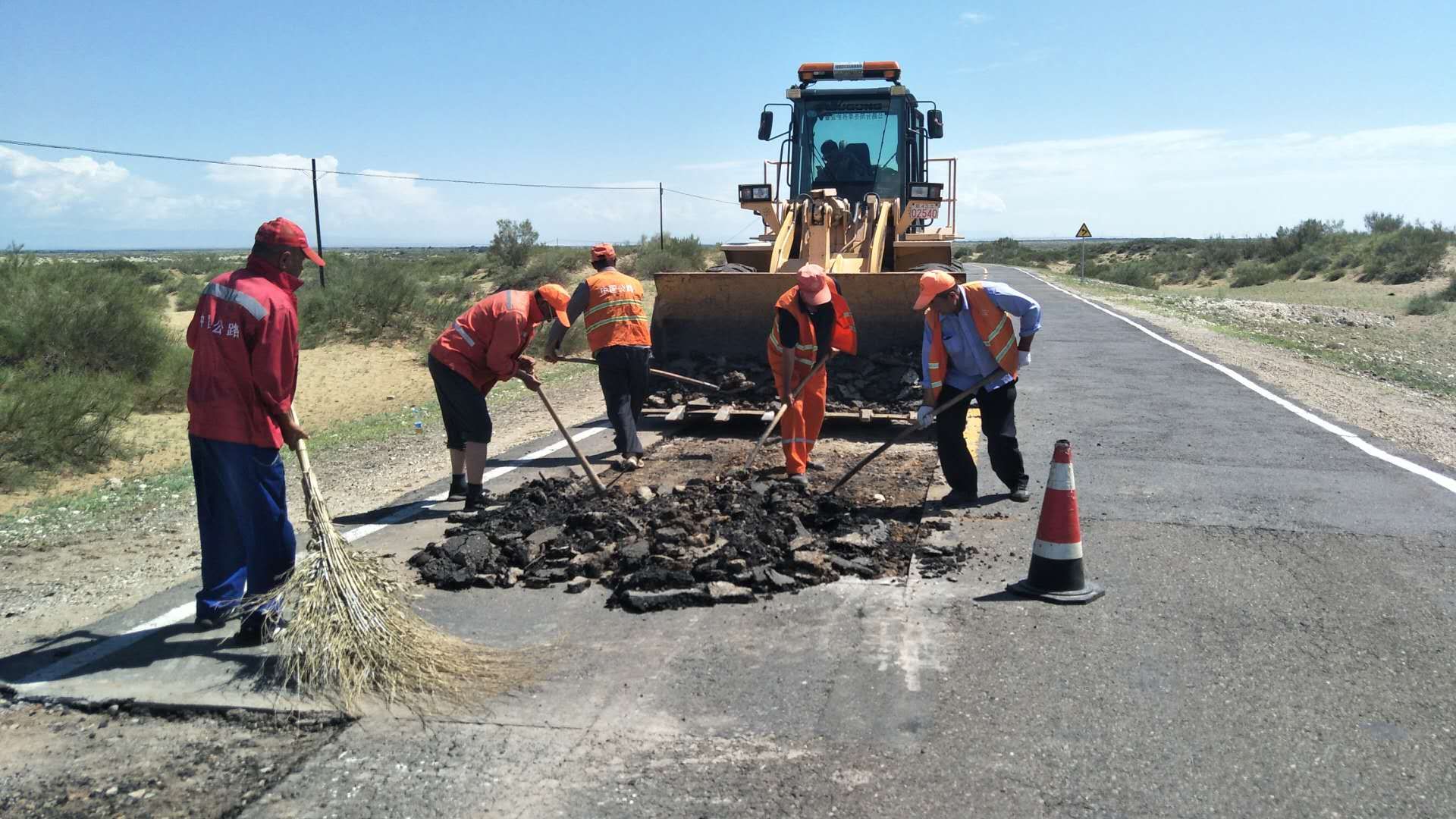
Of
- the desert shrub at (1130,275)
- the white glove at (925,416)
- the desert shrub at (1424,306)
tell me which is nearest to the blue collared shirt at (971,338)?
the white glove at (925,416)

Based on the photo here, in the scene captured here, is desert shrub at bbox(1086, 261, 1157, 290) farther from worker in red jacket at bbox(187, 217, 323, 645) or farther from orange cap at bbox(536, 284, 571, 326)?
worker in red jacket at bbox(187, 217, 323, 645)

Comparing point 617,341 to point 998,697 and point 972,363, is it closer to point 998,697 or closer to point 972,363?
point 972,363

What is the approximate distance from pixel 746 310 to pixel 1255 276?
146ft

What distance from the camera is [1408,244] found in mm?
41688

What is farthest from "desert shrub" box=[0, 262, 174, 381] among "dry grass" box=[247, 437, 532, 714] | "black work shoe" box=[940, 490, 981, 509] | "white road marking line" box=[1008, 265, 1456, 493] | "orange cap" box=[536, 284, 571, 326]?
"white road marking line" box=[1008, 265, 1456, 493]

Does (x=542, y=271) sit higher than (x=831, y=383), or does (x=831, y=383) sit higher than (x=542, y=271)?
(x=542, y=271)

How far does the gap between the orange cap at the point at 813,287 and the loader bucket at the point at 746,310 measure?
7.45 ft

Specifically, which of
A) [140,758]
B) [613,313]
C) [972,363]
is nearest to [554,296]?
[613,313]

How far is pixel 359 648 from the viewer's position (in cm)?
425

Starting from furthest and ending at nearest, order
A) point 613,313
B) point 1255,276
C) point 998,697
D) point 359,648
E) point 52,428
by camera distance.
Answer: point 1255,276 → point 52,428 → point 613,313 → point 359,648 → point 998,697

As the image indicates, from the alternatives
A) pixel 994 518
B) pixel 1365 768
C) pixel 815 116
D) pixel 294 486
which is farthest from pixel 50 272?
pixel 1365 768

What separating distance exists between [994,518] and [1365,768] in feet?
10.5

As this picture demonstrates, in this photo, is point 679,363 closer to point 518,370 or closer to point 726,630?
point 518,370

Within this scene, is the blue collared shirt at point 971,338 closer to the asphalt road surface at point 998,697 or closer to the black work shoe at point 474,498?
the asphalt road surface at point 998,697
